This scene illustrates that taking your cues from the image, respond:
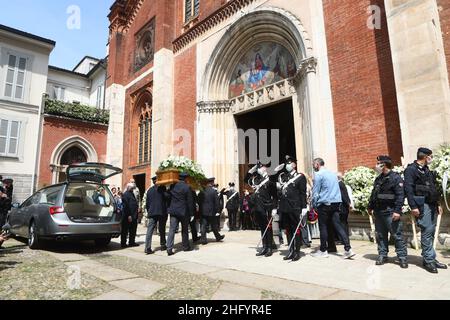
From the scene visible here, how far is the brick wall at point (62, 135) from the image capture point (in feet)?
58.7

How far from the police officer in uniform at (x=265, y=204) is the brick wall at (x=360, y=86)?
11.6ft

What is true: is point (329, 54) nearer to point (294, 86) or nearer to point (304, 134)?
point (294, 86)

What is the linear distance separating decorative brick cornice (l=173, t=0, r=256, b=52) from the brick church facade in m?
0.05

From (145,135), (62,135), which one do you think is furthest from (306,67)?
(62,135)

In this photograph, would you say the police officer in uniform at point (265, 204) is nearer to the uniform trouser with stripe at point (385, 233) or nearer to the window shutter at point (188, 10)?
the uniform trouser with stripe at point (385, 233)

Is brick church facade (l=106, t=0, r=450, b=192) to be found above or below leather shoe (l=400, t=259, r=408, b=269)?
above

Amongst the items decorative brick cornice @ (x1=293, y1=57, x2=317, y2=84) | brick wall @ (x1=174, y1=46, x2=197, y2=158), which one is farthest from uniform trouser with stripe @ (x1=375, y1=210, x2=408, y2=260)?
brick wall @ (x1=174, y1=46, x2=197, y2=158)

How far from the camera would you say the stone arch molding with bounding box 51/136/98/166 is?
60.0 ft

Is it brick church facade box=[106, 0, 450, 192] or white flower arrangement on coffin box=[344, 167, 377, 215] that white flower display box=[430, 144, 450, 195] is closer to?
brick church facade box=[106, 0, 450, 192]

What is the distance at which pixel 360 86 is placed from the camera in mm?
8492

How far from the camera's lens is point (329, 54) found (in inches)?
366

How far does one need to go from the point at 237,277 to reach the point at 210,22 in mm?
Answer: 12680

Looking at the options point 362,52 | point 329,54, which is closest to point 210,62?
point 329,54

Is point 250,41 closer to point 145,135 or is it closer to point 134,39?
point 145,135
